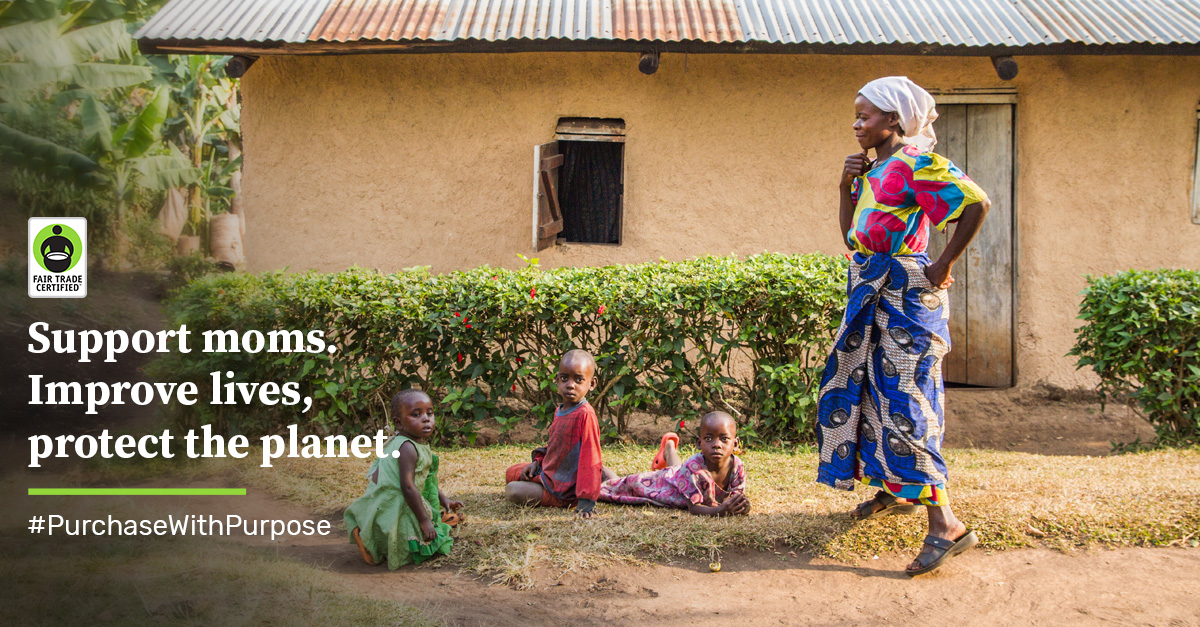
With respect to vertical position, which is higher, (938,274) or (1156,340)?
(938,274)

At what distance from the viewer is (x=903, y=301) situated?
3367 mm

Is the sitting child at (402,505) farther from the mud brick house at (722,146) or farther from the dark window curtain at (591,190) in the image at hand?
the dark window curtain at (591,190)

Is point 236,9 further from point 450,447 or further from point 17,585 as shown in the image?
point 17,585

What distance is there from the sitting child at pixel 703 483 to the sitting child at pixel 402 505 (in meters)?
1.04

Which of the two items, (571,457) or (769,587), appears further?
(571,457)

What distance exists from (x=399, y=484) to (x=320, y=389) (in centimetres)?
239

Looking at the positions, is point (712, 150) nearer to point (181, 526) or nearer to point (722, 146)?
point (722, 146)

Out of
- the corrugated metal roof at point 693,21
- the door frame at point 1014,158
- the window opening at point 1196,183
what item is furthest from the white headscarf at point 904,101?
the window opening at point 1196,183

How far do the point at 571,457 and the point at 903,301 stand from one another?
166 centimetres

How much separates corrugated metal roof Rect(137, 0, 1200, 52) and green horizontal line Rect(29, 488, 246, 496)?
364 cm

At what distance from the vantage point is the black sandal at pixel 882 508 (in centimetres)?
378

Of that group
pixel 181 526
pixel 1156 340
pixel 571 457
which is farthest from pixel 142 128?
pixel 1156 340

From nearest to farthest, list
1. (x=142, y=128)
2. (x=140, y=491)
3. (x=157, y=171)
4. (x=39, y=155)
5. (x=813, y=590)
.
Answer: (x=39, y=155)
(x=813, y=590)
(x=140, y=491)
(x=142, y=128)
(x=157, y=171)

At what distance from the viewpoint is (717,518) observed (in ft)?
12.8
